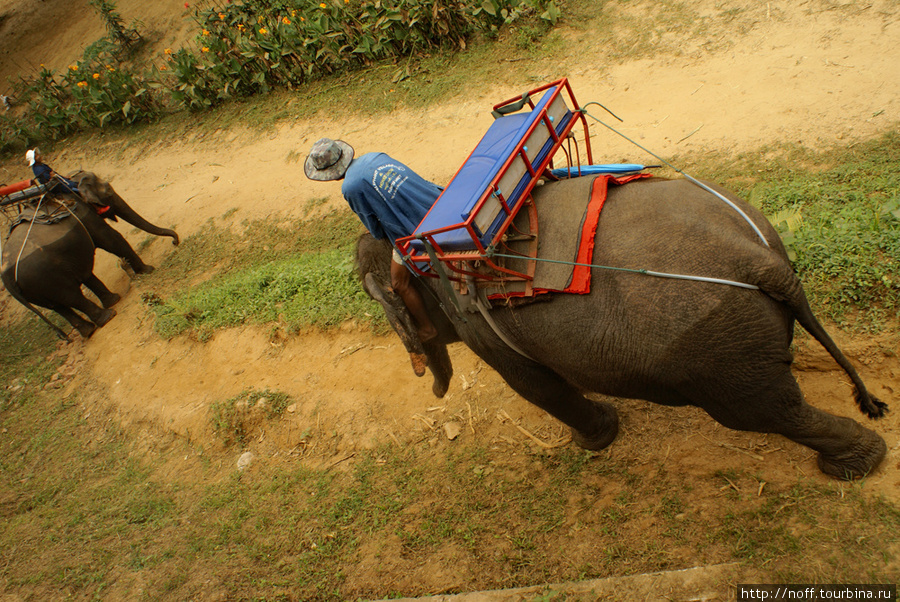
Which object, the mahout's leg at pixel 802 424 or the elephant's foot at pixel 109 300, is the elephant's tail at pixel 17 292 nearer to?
the elephant's foot at pixel 109 300

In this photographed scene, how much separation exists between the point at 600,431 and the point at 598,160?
11.5ft

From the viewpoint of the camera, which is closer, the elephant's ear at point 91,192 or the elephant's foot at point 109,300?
the elephant's ear at point 91,192

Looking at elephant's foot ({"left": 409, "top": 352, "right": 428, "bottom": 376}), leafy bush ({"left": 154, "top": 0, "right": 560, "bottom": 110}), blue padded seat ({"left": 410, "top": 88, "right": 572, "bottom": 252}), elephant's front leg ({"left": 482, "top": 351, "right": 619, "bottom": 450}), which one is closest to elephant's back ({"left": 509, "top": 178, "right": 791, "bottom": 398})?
blue padded seat ({"left": 410, "top": 88, "right": 572, "bottom": 252})

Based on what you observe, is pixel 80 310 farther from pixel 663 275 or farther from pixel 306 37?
pixel 663 275

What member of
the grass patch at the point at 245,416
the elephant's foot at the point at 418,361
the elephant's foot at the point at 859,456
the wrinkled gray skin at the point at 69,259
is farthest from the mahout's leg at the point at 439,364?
the wrinkled gray skin at the point at 69,259

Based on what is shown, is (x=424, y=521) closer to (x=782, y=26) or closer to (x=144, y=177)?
(x=782, y=26)

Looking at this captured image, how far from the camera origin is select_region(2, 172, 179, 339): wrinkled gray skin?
23.6 ft

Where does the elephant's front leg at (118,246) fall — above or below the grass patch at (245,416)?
above

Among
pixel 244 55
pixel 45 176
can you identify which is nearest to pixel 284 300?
pixel 45 176

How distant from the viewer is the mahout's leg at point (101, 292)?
783 centimetres

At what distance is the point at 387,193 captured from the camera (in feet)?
10.7

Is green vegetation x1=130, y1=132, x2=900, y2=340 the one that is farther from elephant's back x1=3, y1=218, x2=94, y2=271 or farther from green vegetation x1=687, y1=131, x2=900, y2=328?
elephant's back x1=3, y1=218, x2=94, y2=271

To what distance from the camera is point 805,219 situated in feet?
13.4

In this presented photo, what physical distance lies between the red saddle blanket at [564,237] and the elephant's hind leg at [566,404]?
0.67 meters
